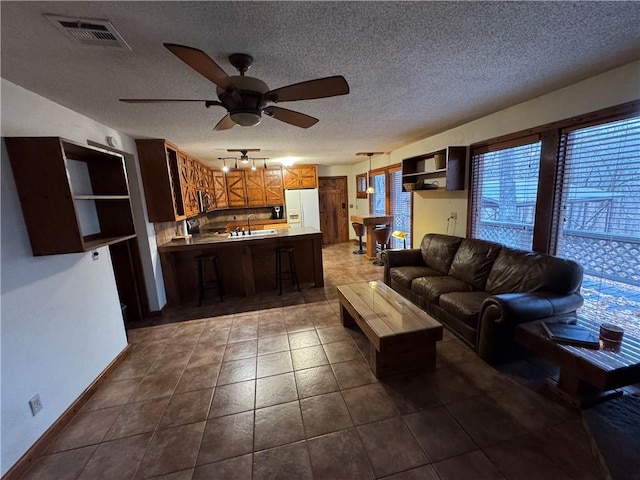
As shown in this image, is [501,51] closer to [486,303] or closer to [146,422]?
[486,303]

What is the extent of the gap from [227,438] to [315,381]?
74 centimetres

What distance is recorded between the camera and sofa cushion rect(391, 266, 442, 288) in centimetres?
342

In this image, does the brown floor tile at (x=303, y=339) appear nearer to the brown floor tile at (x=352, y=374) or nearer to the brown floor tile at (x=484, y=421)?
the brown floor tile at (x=352, y=374)

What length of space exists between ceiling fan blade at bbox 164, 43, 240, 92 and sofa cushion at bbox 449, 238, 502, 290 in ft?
9.78

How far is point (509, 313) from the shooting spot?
2.04m

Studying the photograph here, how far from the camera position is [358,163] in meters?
7.25

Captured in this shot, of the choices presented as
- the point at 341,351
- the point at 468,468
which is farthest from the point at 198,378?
the point at 468,468

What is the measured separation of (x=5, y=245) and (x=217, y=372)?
1695 mm

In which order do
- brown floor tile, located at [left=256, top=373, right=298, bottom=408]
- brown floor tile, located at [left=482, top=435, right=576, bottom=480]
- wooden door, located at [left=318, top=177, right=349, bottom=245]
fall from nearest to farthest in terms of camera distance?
brown floor tile, located at [left=482, top=435, right=576, bottom=480], brown floor tile, located at [left=256, top=373, right=298, bottom=408], wooden door, located at [left=318, top=177, right=349, bottom=245]

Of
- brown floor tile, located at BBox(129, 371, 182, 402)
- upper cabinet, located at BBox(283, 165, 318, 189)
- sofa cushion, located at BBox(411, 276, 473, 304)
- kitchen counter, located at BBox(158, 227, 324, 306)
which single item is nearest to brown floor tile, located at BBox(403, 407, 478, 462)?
sofa cushion, located at BBox(411, 276, 473, 304)

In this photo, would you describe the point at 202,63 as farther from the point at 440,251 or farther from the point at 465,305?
the point at 440,251

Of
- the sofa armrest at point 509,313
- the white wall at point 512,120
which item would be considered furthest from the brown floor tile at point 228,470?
the white wall at point 512,120

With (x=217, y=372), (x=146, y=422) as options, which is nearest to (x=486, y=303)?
(x=217, y=372)

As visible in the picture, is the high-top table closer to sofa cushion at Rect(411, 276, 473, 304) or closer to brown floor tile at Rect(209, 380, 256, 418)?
sofa cushion at Rect(411, 276, 473, 304)
